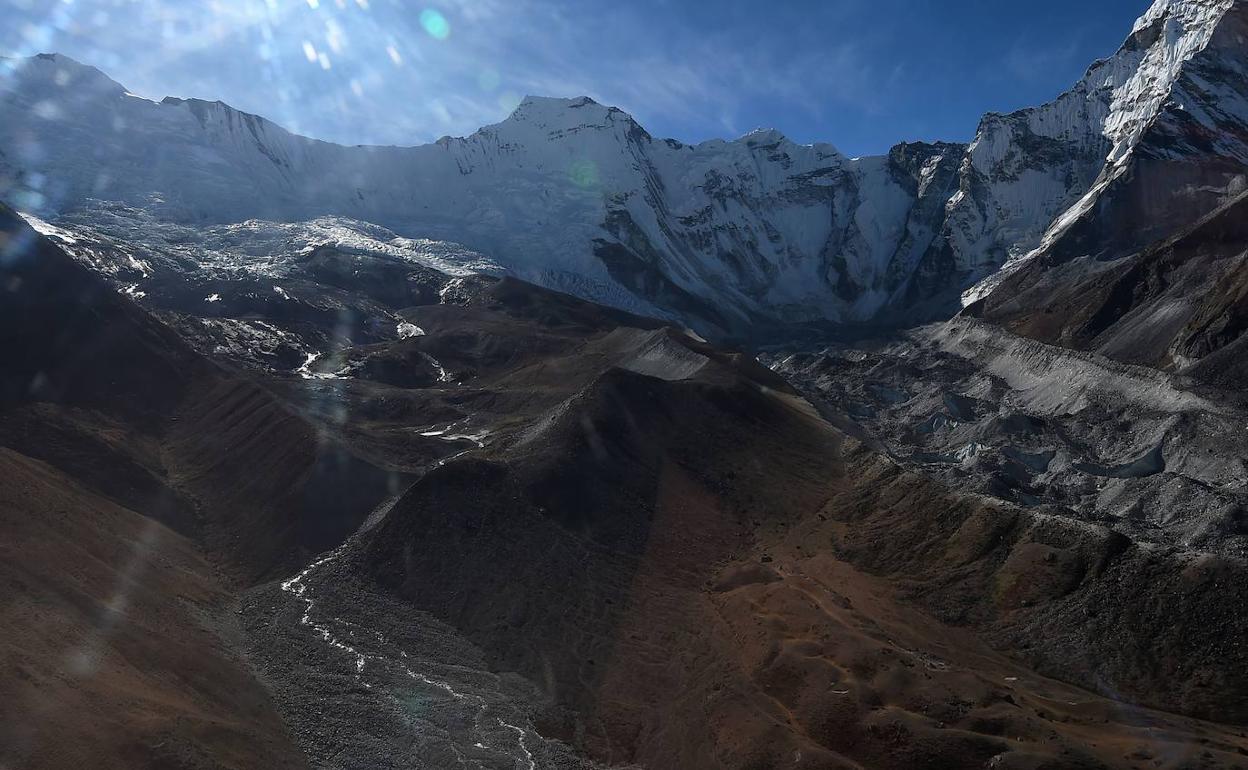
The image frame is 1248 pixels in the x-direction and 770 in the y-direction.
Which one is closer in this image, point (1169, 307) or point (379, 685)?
point (379, 685)

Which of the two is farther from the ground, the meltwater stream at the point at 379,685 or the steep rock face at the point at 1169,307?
the steep rock face at the point at 1169,307

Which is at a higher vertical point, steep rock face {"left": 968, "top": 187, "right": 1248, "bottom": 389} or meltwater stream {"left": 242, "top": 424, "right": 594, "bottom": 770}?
steep rock face {"left": 968, "top": 187, "right": 1248, "bottom": 389}

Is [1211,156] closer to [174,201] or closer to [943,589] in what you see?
[943,589]

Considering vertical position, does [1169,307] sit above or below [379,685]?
above

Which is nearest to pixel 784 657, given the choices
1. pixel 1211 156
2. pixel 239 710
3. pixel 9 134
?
pixel 239 710

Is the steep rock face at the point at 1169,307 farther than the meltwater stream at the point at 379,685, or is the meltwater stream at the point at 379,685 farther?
the steep rock face at the point at 1169,307

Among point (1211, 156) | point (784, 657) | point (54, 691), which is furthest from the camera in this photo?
point (1211, 156)

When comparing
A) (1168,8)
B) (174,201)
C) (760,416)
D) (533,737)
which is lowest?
(533,737)

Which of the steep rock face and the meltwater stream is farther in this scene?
the steep rock face
